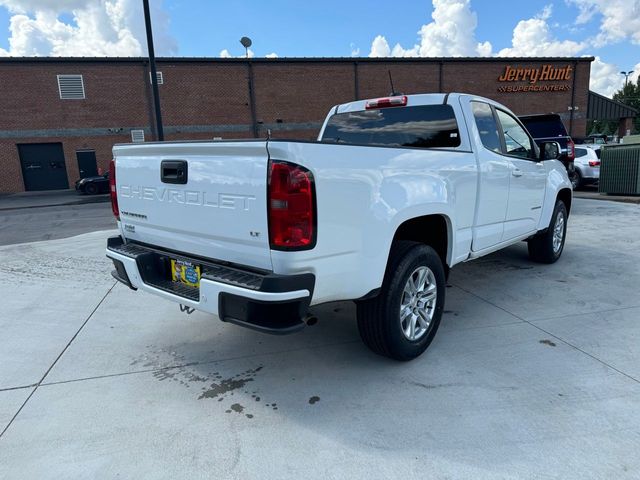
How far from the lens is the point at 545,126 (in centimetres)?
1177

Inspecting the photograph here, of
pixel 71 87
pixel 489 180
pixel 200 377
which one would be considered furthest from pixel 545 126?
pixel 71 87

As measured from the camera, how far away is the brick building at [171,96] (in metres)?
23.4

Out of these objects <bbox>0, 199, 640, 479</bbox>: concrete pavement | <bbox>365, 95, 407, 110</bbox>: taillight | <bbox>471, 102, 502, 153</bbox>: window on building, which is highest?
<bbox>365, 95, 407, 110</bbox>: taillight

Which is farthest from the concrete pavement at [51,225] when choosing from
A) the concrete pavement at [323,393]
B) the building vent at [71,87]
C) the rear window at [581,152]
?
the rear window at [581,152]

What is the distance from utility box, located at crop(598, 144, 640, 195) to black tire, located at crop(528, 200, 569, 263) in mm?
8113

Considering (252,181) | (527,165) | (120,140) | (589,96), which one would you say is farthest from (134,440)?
(589,96)

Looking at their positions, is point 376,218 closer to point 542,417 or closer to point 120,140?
point 542,417

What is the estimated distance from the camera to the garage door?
2394 cm

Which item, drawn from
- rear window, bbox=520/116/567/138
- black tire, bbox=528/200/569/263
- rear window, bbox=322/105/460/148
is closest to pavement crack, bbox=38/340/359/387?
rear window, bbox=322/105/460/148

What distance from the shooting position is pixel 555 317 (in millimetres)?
4027

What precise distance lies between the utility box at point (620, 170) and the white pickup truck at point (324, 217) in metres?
10.2

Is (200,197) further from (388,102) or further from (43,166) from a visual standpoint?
(43,166)

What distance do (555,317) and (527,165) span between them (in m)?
1.68

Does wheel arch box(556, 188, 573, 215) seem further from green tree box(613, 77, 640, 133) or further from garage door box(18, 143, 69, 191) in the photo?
green tree box(613, 77, 640, 133)
